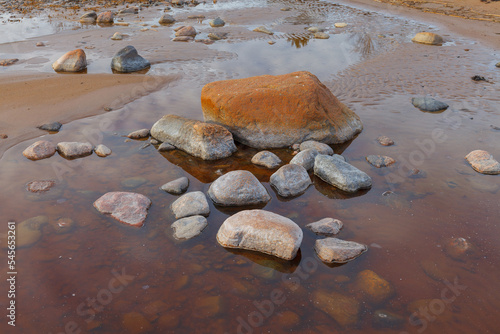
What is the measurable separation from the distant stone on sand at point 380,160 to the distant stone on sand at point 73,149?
4095 mm

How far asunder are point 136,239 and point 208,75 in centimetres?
564

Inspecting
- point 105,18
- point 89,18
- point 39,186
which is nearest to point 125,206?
point 39,186

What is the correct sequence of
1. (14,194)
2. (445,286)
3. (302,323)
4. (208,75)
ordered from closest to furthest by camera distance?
(302,323)
(445,286)
(14,194)
(208,75)

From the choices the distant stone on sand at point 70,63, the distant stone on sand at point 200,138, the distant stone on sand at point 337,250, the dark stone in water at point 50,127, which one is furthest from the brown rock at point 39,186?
the distant stone on sand at point 70,63

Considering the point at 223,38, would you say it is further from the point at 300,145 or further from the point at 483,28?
the point at 483,28

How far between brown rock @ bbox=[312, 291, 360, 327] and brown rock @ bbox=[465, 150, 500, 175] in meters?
3.10

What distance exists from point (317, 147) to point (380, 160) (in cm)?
90

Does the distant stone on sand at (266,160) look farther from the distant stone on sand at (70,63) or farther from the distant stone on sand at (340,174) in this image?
the distant stone on sand at (70,63)

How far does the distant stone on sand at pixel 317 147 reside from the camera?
5.27 meters

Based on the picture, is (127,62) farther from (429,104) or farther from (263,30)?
(429,104)

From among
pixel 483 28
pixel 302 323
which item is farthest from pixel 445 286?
pixel 483 28

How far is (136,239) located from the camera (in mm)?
3771

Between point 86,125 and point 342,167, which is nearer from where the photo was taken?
point 342,167

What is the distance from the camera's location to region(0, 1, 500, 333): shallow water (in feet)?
9.79
